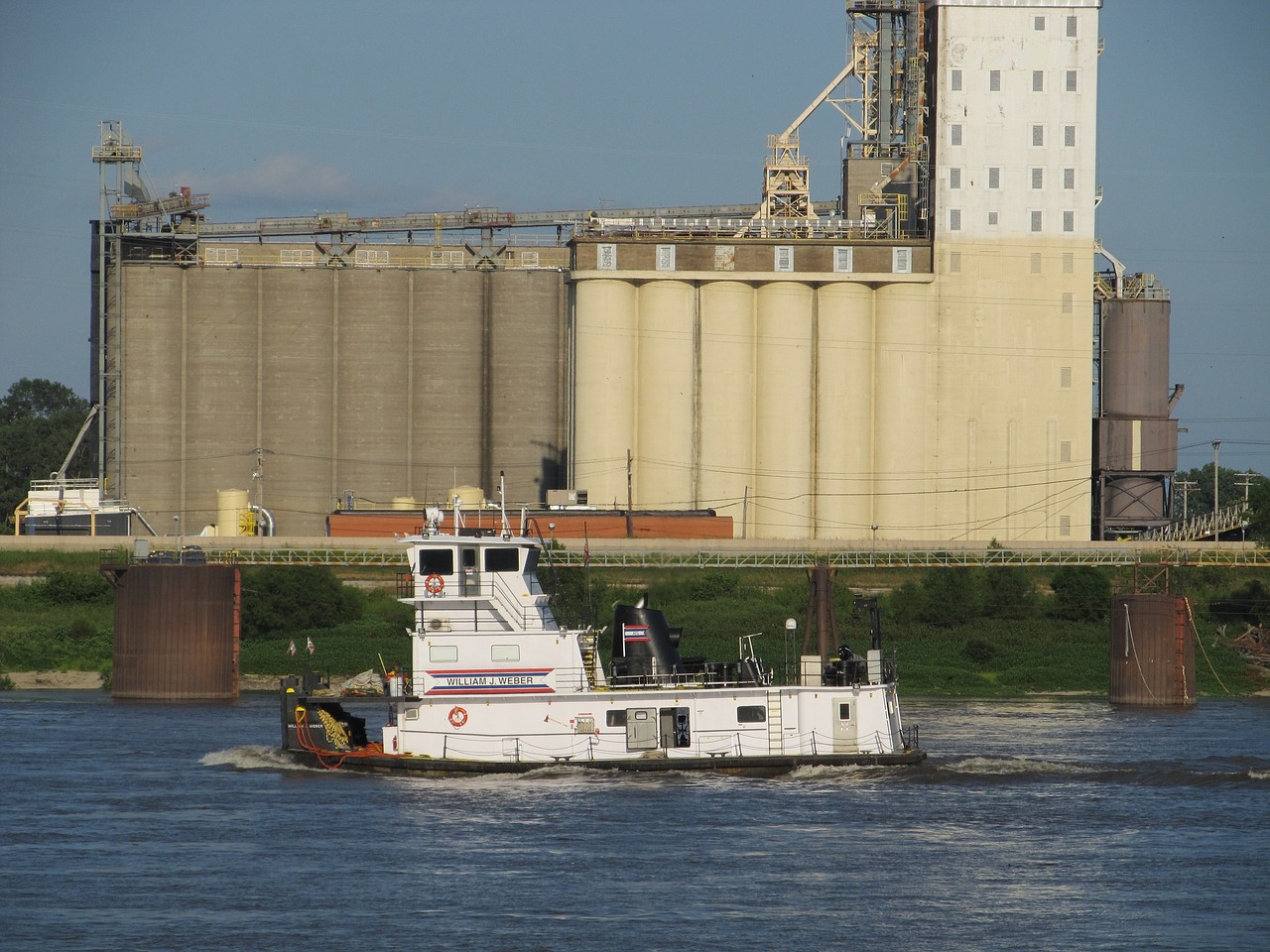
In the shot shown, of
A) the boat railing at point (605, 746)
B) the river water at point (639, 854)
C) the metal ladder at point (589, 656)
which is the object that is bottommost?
the river water at point (639, 854)

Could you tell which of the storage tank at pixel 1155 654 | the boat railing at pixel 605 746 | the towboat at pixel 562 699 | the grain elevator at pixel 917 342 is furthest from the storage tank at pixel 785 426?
the boat railing at pixel 605 746

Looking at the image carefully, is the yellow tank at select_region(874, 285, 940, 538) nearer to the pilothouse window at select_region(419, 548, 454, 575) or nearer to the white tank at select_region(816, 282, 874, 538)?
the white tank at select_region(816, 282, 874, 538)

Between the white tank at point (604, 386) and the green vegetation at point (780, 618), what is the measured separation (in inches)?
495

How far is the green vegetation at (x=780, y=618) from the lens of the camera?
6850cm

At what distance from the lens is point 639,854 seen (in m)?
33.9

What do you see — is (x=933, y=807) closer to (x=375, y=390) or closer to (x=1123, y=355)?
(x=1123, y=355)

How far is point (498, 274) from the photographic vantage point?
11019 cm

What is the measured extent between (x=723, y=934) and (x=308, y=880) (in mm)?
8158

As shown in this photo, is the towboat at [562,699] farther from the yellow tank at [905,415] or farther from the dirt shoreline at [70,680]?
the yellow tank at [905,415]

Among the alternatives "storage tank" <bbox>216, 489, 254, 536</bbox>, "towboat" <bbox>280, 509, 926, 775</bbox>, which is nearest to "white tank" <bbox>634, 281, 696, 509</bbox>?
"storage tank" <bbox>216, 489, 254, 536</bbox>

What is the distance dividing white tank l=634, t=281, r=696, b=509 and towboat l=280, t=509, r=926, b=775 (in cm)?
4892

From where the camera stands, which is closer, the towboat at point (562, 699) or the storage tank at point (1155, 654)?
the towboat at point (562, 699)

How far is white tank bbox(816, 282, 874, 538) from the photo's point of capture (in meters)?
92.9

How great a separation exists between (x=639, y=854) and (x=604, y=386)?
5991 cm
